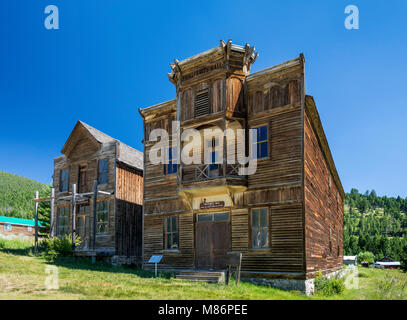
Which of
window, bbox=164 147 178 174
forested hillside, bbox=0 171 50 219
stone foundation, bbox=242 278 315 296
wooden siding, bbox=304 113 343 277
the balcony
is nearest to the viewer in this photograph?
stone foundation, bbox=242 278 315 296

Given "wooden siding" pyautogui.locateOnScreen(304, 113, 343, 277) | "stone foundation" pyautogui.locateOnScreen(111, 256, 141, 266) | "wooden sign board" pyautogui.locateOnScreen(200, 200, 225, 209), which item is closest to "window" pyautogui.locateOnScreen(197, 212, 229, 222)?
"wooden sign board" pyautogui.locateOnScreen(200, 200, 225, 209)

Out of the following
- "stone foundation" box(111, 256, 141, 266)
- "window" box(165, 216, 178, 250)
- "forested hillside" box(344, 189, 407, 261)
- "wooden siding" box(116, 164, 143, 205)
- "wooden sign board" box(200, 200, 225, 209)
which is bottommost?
"forested hillside" box(344, 189, 407, 261)

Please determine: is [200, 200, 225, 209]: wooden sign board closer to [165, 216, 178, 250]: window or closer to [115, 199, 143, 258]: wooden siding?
[165, 216, 178, 250]: window

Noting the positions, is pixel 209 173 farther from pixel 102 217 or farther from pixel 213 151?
pixel 102 217

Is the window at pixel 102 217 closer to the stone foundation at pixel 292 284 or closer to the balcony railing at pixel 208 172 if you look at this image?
the balcony railing at pixel 208 172

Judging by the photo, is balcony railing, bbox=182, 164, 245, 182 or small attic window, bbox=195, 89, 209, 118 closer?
balcony railing, bbox=182, 164, 245, 182

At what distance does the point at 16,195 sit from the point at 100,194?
4142 inches

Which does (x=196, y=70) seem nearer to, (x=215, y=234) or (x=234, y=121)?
(x=234, y=121)

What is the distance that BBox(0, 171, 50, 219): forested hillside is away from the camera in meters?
87.2

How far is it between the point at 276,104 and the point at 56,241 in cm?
1634

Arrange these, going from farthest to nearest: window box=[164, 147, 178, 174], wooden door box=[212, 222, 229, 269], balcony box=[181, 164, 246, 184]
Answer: window box=[164, 147, 178, 174]
wooden door box=[212, 222, 229, 269]
balcony box=[181, 164, 246, 184]

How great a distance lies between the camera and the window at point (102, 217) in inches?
1027

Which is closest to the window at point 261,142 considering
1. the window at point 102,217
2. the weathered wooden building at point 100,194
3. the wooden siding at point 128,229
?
the weathered wooden building at point 100,194

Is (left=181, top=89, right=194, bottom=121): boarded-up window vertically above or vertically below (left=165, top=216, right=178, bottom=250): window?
above
